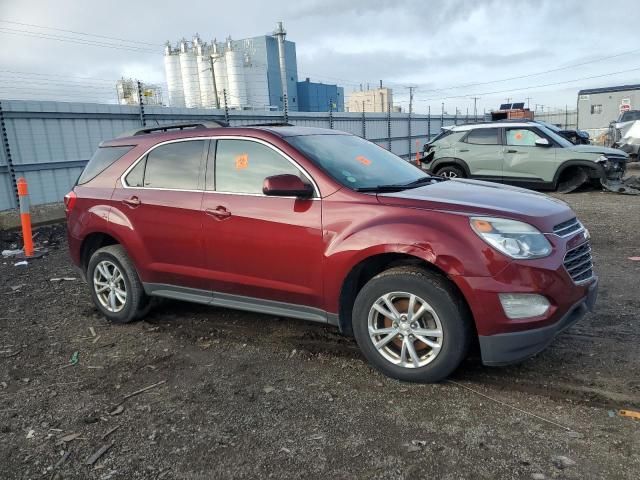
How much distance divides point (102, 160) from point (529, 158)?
10.00 m

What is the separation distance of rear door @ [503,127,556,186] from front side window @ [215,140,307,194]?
9.52 meters

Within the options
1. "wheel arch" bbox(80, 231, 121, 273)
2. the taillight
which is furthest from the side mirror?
the taillight

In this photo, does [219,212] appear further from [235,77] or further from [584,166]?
[235,77]

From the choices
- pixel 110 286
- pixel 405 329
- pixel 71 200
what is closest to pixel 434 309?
pixel 405 329

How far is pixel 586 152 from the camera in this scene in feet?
38.5

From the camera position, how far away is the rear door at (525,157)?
1207cm

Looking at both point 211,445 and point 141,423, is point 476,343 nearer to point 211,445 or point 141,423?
point 211,445

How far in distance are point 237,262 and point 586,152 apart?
1033 cm

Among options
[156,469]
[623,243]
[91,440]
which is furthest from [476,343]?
[623,243]

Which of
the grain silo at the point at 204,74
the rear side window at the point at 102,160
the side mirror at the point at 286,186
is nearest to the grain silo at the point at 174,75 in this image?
the grain silo at the point at 204,74

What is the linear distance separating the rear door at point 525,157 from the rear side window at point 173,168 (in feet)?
31.3

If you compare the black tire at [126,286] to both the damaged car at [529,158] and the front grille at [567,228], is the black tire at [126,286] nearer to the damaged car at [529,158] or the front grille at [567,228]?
the front grille at [567,228]

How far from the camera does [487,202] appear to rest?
3.55 metres

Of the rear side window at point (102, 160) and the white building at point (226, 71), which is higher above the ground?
the white building at point (226, 71)
